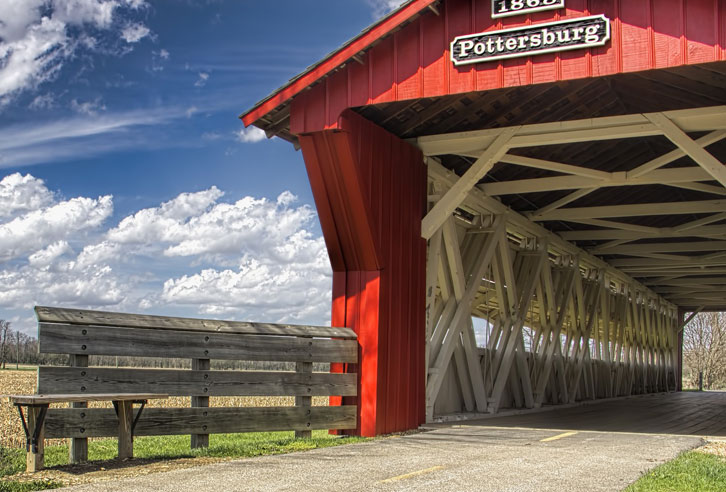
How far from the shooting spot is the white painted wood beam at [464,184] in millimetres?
10305

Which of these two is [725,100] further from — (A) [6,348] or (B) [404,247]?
(A) [6,348]

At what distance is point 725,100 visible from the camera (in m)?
9.59

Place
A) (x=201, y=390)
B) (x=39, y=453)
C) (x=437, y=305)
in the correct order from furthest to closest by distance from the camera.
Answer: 1. (x=437, y=305)
2. (x=201, y=390)
3. (x=39, y=453)

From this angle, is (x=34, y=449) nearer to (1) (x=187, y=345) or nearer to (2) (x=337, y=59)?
(1) (x=187, y=345)

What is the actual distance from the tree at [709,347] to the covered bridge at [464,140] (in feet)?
174

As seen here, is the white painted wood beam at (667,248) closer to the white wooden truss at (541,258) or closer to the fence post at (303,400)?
the white wooden truss at (541,258)

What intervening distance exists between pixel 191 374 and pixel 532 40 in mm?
4947

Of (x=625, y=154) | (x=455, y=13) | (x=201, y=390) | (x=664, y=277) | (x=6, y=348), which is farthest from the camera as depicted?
(x=6, y=348)

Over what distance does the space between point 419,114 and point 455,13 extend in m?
1.60

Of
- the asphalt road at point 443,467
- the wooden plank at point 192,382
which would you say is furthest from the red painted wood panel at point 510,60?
the asphalt road at point 443,467

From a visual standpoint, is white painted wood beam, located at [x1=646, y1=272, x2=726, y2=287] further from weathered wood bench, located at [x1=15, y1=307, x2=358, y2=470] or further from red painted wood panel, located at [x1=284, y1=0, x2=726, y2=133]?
weathered wood bench, located at [x1=15, y1=307, x2=358, y2=470]

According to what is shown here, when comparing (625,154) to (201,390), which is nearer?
(201,390)

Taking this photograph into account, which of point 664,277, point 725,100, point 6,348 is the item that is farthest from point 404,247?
point 6,348

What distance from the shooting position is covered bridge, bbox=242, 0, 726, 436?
8.30m
